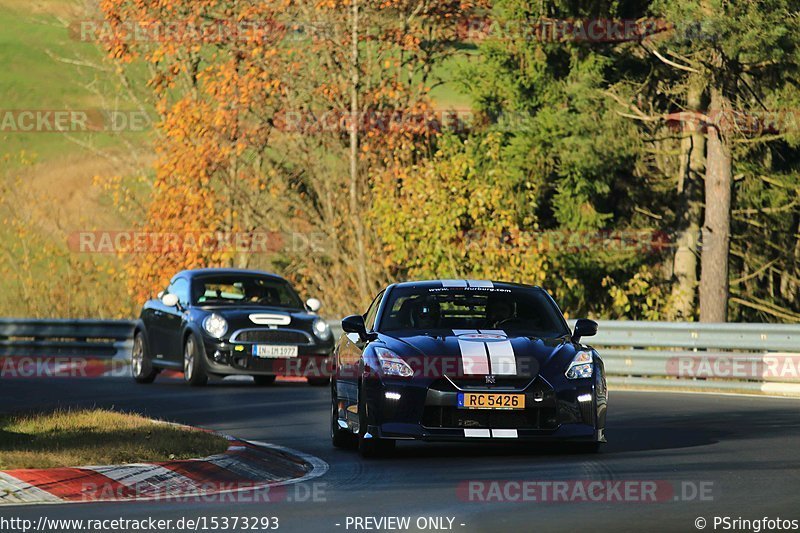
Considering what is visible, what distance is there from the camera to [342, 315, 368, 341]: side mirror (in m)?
13.8

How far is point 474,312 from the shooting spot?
1455 cm

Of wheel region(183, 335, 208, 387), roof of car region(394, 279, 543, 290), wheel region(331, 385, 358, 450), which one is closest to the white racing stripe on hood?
roof of car region(394, 279, 543, 290)

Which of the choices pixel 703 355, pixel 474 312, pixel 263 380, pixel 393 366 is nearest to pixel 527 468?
pixel 393 366

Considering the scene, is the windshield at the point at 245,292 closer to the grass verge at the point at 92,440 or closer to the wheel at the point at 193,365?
the wheel at the point at 193,365

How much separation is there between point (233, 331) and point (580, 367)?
9.73m

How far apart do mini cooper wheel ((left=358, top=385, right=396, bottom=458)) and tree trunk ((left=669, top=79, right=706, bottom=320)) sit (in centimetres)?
2309

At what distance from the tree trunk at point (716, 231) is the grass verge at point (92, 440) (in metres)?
17.1

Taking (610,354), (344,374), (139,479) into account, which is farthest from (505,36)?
(139,479)

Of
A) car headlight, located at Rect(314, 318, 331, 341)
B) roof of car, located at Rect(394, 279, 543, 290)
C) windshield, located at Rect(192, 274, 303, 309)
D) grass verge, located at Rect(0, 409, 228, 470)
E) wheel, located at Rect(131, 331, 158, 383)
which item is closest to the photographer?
grass verge, located at Rect(0, 409, 228, 470)

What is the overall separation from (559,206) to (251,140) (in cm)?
642

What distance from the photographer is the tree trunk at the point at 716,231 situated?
30.5 meters

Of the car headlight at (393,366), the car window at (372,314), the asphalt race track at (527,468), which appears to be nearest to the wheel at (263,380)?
the asphalt race track at (527,468)

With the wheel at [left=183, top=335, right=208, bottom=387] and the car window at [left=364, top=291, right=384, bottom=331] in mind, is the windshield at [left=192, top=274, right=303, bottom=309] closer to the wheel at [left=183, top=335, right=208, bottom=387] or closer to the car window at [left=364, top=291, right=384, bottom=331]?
the wheel at [left=183, top=335, right=208, bottom=387]

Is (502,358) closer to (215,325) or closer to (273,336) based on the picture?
(273,336)
